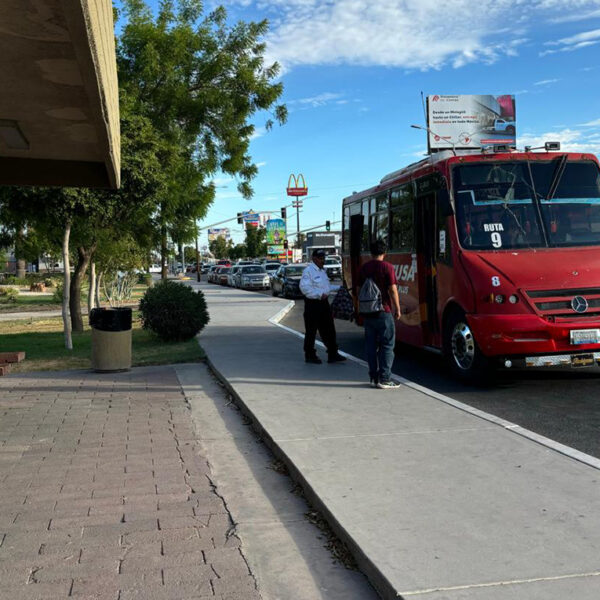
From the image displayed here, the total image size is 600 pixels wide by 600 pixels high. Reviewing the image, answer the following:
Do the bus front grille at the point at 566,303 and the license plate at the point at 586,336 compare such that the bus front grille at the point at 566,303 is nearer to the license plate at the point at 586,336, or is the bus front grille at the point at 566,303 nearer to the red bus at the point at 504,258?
the red bus at the point at 504,258

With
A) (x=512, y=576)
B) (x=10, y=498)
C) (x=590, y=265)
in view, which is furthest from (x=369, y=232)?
(x=512, y=576)

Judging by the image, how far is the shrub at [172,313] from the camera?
44.6ft

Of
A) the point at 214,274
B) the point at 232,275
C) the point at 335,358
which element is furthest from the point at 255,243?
the point at 335,358

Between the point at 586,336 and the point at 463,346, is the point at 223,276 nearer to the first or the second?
the point at 463,346

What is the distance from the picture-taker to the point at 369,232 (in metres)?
12.8

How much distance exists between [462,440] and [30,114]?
525 cm

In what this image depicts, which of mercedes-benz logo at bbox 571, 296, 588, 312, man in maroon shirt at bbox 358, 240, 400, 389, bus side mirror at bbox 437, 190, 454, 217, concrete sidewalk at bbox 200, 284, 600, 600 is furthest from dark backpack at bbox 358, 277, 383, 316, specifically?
mercedes-benz logo at bbox 571, 296, 588, 312

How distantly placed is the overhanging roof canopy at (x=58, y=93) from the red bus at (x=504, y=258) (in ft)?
14.4

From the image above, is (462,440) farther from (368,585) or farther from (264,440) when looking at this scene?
(368,585)

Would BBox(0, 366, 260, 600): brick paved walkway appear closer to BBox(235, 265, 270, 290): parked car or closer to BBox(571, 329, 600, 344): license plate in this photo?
BBox(571, 329, 600, 344): license plate

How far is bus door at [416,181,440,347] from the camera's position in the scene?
9352mm

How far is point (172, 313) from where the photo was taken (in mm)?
13586

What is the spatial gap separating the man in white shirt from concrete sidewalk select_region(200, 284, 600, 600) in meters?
2.35

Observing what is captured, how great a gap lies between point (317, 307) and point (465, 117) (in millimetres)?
51590
